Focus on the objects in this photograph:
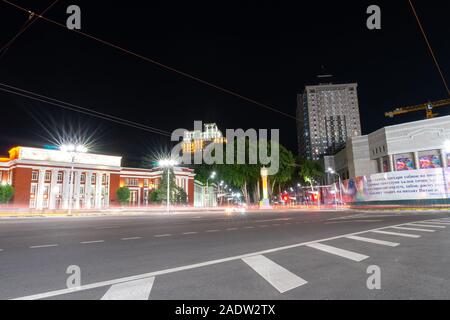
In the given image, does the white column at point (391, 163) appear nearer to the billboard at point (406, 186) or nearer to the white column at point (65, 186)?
the billboard at point (406, 186)

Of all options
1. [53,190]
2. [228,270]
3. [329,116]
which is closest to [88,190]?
[53,190]

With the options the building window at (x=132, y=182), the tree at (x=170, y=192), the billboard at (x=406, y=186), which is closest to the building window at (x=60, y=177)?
the building window at (x=132, y=182)

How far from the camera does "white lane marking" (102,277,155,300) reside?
14.5ft

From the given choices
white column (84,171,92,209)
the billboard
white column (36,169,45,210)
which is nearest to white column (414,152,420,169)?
the billboard

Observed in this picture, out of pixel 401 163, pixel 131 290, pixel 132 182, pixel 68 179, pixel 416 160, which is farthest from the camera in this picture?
pixel 132 182

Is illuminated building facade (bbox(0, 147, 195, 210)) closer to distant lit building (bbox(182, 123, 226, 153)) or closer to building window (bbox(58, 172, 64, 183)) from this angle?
building window (bbox(58, 172, 64, 183))

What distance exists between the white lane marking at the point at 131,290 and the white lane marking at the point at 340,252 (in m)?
4.95

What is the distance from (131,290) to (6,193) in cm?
6987

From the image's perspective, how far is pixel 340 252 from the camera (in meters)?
8.20

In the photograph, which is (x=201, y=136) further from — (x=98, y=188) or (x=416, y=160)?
(x=416, y=160)

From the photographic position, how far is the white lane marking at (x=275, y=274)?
16.4 ft
